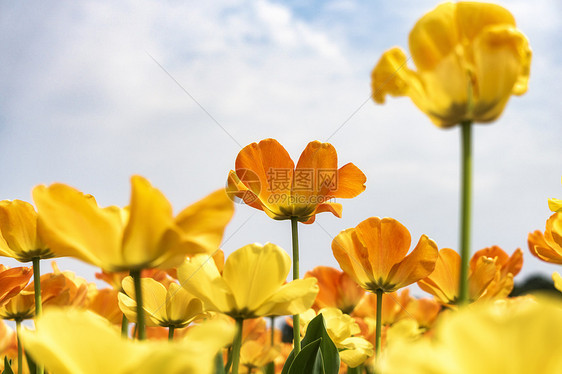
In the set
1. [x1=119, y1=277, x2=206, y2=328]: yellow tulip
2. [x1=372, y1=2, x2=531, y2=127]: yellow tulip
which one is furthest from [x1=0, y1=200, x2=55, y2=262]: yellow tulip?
[x1=372, y1=2, x2=531, y2=127]: yellow tulip

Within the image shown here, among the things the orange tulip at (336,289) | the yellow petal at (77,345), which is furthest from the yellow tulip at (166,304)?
the orange tulip at (336,289)

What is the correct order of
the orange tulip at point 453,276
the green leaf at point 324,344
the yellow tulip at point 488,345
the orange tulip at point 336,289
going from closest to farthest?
the yellow tulip at point 488,345 → the green leaf at point 324,344 → the orange tulip at point 453,276 → the orange tulip at point 336,289

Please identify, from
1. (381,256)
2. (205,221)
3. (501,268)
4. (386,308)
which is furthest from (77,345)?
(386,308)

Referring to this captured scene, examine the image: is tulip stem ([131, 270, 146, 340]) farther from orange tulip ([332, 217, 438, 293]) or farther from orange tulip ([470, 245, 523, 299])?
orange tulip ([470, 245, 523, 299])

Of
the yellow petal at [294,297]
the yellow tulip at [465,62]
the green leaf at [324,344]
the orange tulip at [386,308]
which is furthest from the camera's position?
the orange tulip at [386,308]

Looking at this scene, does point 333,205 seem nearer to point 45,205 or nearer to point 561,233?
point 561,233

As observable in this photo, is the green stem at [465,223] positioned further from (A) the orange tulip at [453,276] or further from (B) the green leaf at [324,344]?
(A) the orange tulip at [453,276]
